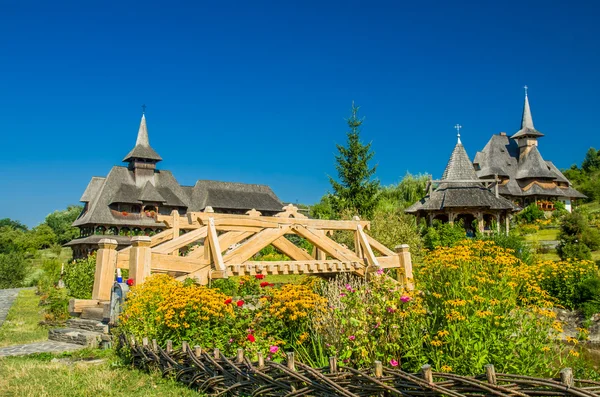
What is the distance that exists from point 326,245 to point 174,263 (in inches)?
107

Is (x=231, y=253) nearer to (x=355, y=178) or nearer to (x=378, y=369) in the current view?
(x=378, y=369)

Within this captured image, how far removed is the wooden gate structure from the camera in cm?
741

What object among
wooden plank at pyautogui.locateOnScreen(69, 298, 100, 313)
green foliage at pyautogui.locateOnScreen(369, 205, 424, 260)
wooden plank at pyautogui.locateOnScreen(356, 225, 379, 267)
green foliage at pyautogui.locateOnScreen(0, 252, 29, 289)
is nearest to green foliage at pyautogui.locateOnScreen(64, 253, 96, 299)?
wooden plank at pyautogui.locateOnScreen(69, 298, 100, 313)

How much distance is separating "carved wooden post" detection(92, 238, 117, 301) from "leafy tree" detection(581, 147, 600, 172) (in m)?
68.9

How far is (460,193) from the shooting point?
3045 centimetres

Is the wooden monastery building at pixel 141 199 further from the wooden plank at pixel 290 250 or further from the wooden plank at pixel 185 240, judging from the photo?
the wooden plank at pixel 185 240

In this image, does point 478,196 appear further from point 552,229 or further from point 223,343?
point 223,343

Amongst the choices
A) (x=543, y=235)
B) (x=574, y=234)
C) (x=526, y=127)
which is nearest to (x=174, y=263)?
(x=574, y=234)

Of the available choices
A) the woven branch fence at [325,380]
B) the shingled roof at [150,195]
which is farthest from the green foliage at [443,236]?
the shingled roof at [150,195]

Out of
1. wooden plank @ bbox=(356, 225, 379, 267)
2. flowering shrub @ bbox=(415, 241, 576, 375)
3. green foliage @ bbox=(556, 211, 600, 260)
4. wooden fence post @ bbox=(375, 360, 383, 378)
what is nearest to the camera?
wooden fence post @ bbox=(375, 360, 383, 378)

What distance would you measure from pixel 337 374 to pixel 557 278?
1106cm

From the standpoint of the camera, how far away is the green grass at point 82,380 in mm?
5055

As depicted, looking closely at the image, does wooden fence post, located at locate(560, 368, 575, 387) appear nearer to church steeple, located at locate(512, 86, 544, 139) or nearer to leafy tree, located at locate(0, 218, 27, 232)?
church steeple, located at locate(512, 86, 544, 139)

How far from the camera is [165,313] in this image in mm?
5852
